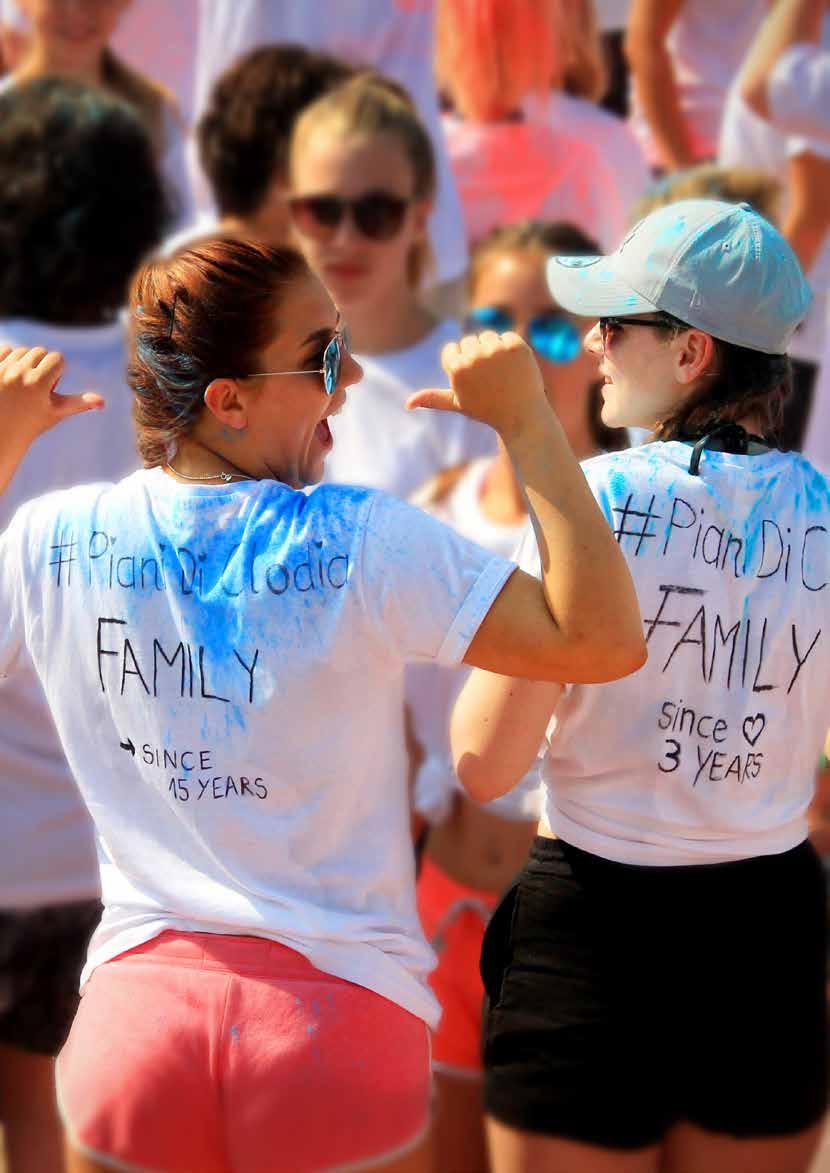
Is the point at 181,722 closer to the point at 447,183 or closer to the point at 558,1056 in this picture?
the point at 558,1056

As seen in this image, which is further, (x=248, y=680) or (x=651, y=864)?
(x=651, y=864)

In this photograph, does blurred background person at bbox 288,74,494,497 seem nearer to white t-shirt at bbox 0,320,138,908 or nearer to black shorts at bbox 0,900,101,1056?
white t-shirt at bbox 0,320,138,908

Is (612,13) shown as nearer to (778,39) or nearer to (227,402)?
(778,39)

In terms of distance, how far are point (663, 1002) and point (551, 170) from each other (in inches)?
131

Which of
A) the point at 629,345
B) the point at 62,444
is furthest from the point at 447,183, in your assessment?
the point at 629,345

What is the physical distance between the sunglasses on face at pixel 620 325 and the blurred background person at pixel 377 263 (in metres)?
1.68

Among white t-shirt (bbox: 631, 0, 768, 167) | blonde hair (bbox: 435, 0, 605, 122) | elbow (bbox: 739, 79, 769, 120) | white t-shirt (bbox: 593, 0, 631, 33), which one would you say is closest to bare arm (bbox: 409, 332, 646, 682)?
elbow (bbox: 739, 79, 769, 120)

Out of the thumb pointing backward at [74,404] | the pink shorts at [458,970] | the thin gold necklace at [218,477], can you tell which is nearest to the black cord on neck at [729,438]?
the thin gold necklace at [218,477]

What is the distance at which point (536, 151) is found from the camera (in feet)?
15.8

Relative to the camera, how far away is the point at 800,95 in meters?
4.39

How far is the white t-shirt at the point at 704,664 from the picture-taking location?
6.40ft

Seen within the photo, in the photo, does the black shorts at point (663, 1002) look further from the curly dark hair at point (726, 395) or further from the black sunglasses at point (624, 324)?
the black sunglasses at point (624, 324)

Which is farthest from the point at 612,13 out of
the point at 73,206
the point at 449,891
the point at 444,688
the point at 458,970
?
the point at 458,970

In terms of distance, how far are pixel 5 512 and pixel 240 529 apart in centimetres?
139
